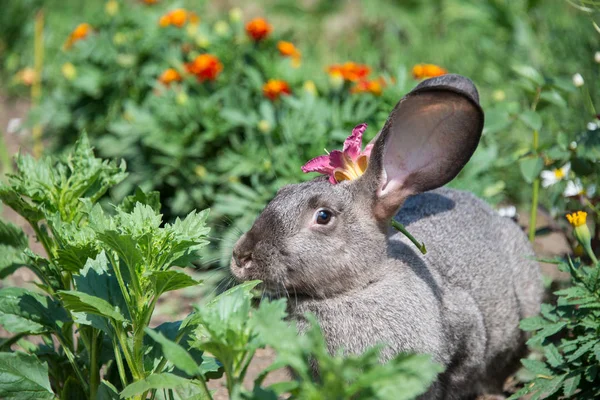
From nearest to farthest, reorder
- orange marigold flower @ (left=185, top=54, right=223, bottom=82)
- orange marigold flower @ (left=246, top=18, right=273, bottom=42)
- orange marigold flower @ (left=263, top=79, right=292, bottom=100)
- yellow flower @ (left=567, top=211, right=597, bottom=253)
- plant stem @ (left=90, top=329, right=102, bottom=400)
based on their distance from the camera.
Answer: plant stem @ (left=90, top=329, right=102, bottom=400), yellow flower @ (left=567, top=211, right=597, bottom=253), orange marigold flower @ (left=263, top=79, right=292, bottom=100), orange marigold flower @ (left=185, top=54, right=223, bottom=82), orange marigold flower @ (left=246, top=18, right=273, bottom=42)

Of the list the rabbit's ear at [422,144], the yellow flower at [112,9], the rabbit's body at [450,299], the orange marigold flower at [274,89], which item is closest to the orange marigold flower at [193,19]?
the yellow flower at [112,9]

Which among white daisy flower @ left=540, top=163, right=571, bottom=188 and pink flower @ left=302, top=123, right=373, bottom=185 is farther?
white daisy flower @ left=540, top=163, right=571, bottom=188

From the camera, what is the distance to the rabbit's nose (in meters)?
3.07

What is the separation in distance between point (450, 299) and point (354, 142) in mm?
774

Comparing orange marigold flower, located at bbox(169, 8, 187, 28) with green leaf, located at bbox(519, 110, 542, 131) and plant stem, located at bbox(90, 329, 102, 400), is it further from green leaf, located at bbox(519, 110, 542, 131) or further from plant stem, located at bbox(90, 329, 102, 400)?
plant stem, located at bbox(90, 329, 102, 400)

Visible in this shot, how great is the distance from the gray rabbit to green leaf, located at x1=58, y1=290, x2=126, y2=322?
1.75ft

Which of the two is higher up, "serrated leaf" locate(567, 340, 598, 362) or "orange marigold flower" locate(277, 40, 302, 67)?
"orange marigold flower" locate(277, 40, 302, 67)

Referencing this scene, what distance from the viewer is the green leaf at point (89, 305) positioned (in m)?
2.58

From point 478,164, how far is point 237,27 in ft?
6.75

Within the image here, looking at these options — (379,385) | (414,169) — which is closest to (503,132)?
(414,169)

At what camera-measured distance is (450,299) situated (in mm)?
3441

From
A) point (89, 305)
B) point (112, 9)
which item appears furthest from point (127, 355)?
point (112, 9)

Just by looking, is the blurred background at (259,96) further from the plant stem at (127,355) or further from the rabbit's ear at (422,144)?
the plant stem at (127,355)

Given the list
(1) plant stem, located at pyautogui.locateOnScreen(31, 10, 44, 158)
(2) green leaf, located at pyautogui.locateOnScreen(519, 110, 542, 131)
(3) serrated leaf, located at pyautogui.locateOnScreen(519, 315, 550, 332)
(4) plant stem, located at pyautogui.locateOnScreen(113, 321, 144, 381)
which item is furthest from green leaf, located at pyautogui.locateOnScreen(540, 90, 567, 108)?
(1) plant stem, located at pyautogui.locateOnScreen(31, 10, 44, 158)
